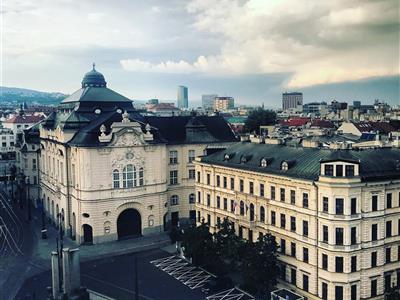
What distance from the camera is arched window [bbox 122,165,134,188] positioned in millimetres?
80188

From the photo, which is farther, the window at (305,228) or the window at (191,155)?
the window at (191,155)

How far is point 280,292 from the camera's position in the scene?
53531 mm

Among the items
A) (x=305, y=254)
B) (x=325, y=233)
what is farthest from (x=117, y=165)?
Result: (x=325, y=233)

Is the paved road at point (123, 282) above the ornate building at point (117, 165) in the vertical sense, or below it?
below

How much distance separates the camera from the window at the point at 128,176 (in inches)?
3157

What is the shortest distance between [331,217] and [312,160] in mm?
8729

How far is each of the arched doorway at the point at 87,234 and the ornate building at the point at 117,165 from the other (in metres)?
0.17

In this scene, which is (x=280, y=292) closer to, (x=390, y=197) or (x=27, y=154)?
(x=390, y=197)

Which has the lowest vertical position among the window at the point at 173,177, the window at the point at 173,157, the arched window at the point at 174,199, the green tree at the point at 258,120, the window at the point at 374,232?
the arched window at the point at 174,199

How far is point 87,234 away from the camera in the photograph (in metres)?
78.9

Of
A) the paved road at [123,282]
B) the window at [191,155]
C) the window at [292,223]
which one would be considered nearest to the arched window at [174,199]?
the window at [191,155]

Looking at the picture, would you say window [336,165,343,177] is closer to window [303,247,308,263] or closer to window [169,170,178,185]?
window [303,247,308,263]

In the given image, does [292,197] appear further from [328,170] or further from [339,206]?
[339,206]

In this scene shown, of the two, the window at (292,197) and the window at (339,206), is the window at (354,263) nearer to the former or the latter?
the window at (339,206)
